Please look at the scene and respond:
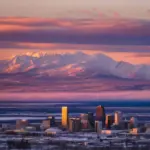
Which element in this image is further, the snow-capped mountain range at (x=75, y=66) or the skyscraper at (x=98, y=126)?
the snow-capped mountain range at (x=75, y=66)

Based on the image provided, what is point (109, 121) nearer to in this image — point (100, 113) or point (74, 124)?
point (100, 113)

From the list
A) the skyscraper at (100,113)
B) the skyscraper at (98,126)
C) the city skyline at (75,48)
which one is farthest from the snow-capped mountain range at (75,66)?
the skyscraper at (98,126)

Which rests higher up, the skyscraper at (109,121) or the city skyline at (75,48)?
the city skyline at (75,48)

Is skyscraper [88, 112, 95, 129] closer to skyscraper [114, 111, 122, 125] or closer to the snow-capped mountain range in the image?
skyscraper [114, 111, 122, 125]

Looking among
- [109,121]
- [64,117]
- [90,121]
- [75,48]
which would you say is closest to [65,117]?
[64,117]

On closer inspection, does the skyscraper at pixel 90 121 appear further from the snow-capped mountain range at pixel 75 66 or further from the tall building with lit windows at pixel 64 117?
the snow-capped mountain range at pixel 75 66

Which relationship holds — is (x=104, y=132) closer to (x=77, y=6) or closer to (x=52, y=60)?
(x=52, y=60)

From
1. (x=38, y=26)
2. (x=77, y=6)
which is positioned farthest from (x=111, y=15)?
(x=38, y=26)

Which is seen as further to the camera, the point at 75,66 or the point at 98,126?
the point at 75,66

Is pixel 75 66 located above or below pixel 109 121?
above
